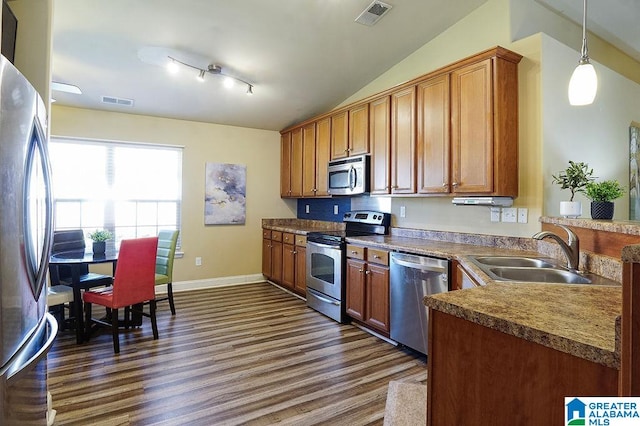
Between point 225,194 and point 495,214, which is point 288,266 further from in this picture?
point 495,214

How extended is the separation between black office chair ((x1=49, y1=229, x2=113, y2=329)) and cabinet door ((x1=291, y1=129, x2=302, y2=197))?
2.72 meters

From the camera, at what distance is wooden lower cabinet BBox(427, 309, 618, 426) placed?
2.67 ft

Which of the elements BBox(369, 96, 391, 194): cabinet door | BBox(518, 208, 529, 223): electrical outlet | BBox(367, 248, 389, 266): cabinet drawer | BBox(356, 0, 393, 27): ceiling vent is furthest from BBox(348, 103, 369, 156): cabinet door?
BBox(518, 208, 529, 223): electrical outlet

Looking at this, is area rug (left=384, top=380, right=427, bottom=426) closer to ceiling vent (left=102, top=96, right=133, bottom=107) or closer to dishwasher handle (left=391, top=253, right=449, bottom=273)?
dishwasher handle (left=391, top=253, right=449, bottom=273)

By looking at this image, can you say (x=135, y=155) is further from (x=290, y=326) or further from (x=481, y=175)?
(x=481, y=175)

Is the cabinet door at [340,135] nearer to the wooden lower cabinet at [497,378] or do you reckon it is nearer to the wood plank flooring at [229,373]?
the wood plank flooring at [229,373]

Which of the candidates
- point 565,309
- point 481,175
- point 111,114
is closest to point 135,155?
point 111,114

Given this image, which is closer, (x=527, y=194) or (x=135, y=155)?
(x=527, y=194)

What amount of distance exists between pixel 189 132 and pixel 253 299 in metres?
2.61

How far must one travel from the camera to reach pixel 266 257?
17.8 ft

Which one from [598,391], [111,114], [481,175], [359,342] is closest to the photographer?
[598,391]

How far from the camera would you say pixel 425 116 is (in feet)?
10.3

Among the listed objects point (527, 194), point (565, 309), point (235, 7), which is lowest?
point (565, 309)

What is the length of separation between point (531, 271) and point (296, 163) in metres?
3.81
